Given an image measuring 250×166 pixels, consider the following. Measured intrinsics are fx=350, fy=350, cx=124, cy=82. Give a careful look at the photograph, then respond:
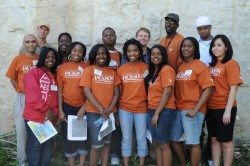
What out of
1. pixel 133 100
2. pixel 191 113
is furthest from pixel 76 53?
pixel 191 113

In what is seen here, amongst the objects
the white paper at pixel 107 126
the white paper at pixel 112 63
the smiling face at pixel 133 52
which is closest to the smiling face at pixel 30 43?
the white paper at pixel 112 63

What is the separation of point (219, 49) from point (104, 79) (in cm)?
156

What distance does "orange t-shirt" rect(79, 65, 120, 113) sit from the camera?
15.3 ft

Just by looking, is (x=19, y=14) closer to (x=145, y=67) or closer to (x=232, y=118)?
(x=145, y=67)

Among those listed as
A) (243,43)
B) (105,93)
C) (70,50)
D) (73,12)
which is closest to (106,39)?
(70,50)

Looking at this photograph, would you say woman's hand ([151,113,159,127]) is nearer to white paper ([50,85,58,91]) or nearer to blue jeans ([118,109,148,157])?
blue jeans ([118,109,148,157])

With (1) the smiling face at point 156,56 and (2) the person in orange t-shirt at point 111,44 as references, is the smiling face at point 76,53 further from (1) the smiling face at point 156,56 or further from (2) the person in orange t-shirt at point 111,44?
(1) the smiling face at point 156,56

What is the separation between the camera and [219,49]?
14.9ft

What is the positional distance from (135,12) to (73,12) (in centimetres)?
112

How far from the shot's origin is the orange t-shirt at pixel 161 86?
449 centimetres

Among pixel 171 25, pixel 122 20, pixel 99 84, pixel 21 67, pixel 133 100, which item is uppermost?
pixel 122 20

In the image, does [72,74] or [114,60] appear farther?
[114,60]

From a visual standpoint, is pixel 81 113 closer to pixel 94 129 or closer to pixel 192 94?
pixel 94 129

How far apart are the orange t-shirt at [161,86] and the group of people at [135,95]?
0.5 inches
